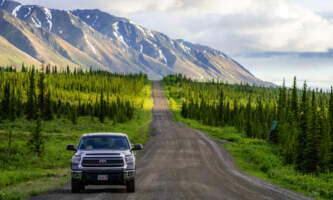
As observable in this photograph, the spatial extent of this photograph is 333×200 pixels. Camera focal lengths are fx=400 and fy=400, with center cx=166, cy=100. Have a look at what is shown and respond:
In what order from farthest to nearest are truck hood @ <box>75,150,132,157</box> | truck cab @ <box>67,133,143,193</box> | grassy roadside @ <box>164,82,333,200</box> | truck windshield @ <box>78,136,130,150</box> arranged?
grassy roadside @ <box>164,82,333,200</box> < truck windshield @ <box>78,136,130,150</box> < truck hood @ <box>75,150,132,157</box> < truck cab @ <box>67,133,143,193</box>

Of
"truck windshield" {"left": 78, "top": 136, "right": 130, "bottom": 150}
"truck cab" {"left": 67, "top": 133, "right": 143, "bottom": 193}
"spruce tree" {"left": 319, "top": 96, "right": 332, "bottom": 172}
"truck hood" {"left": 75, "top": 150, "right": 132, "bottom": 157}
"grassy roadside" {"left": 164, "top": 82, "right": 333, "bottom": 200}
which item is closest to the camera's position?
"truck cab" {"left": 67, "top": 133, "right": 143, "bottom": 193}

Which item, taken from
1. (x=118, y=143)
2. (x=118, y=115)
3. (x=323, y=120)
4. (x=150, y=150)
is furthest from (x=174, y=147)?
(x=118, y=115)

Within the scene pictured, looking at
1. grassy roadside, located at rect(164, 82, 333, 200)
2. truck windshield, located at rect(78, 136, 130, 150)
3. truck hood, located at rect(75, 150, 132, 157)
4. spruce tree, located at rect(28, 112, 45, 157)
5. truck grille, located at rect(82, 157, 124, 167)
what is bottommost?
grassy roadside, located at rect(164, 82, 333, 200)

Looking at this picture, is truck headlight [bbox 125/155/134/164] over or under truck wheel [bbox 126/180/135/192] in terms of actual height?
over

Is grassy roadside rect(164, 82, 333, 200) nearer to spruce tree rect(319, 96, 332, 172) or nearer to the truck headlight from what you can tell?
spruce tree rect(319, 96, 332, 172)

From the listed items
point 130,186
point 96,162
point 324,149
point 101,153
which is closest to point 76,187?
point 96,162

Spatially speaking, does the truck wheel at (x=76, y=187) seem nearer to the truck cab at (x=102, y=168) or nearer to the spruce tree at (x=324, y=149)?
the truck cab at (x=102, y=168)

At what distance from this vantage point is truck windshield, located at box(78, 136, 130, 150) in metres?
17.0

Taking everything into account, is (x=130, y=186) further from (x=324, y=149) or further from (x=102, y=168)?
(x=324, y=149)

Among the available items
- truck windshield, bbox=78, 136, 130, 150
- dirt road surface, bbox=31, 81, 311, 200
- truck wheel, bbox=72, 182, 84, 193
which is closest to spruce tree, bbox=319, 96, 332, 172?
dirt road surface, bbox=31, 81, 311, 200

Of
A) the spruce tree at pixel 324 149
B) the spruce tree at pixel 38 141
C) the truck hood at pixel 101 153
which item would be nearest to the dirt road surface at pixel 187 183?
the truck hood at pixel 101 153

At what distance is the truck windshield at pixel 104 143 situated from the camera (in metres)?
17.0

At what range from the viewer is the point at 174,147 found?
146 feet

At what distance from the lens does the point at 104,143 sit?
1727cm
